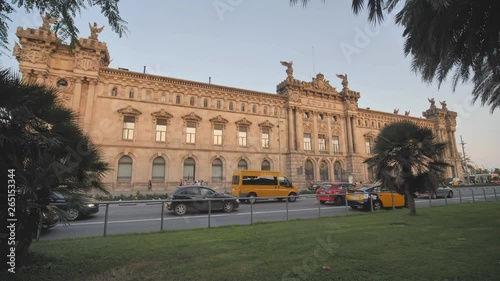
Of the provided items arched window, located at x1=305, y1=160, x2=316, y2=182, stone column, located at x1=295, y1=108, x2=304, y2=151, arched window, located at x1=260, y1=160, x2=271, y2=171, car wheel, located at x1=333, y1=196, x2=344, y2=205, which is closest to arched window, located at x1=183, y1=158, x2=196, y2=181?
arched window, located at x1=260, y1=160, x2=271, y2=171

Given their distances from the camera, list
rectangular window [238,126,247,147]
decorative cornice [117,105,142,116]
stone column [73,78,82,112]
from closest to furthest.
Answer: stone column [73,78,82,112] < decorative cornice [117,105,142,116] < rectangular window [238,126,247,147]

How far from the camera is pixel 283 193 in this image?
23.5 meters

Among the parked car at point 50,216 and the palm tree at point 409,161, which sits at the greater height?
the palm tree at point 409,161

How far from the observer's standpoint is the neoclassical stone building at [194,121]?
95.6 ft

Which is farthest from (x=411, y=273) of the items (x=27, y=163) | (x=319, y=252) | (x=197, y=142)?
(x=197, y=142)

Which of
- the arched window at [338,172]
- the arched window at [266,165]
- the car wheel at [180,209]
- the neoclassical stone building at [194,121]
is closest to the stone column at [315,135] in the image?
the neoclassical stone building at [194,121]

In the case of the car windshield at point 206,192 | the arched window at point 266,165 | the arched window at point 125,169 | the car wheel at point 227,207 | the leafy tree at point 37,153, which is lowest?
→ the car wheel at point 227,207

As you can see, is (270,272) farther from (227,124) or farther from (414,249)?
(227,124)

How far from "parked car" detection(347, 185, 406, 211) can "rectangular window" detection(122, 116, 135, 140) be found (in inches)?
995

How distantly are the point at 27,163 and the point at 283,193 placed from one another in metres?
20.7

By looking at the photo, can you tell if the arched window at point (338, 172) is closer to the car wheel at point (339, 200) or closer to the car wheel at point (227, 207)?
the car wheel at point (339, 200)

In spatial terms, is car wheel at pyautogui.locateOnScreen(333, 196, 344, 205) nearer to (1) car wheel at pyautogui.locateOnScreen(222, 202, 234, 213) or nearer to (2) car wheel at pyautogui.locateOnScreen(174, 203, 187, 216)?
(1) car wheel at pyautogui.locateOnScreen(222, 202, 234, 213)

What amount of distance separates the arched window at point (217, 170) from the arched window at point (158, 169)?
625cm

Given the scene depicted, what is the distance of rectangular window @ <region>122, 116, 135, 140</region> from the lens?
31.1m
